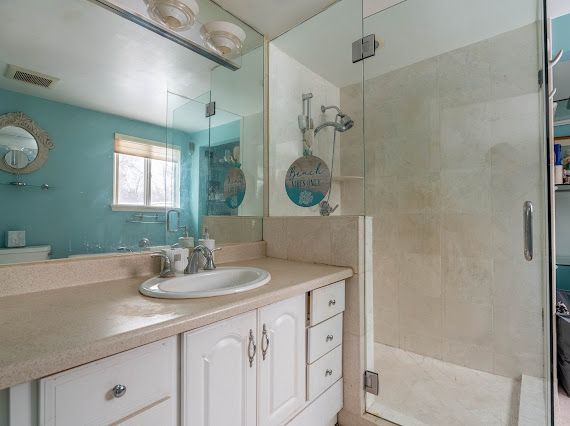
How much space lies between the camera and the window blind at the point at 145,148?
4.00 ft

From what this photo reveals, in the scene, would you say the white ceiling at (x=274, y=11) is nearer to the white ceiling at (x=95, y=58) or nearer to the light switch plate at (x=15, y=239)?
the white ceiling at (x=95, y=58)

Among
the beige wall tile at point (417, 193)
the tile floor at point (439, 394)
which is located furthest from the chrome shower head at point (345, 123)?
the tile floor at point (439, 394)

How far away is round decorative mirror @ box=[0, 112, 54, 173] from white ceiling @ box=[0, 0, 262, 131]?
11 cm

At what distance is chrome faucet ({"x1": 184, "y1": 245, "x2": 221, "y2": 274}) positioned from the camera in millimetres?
1255

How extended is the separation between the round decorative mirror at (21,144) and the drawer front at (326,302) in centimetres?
117

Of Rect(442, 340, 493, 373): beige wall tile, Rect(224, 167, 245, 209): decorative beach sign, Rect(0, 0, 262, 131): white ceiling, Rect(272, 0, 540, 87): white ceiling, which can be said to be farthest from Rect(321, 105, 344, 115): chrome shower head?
Rect(442, 340, 493, 373): beige wall tile

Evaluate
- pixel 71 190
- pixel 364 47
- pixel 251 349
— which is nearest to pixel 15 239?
pixel 71 190

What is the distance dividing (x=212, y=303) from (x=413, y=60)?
2.15 m

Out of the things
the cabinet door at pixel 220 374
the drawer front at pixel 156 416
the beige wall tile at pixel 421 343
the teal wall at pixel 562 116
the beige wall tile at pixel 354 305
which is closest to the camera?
the drawer front at pixel 156 416

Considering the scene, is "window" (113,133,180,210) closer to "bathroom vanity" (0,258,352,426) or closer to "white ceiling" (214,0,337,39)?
"bathroom vanity" (0,258,352,426)

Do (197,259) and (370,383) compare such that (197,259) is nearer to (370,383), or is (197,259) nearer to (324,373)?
(324,373)

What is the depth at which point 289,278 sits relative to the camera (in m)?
1.21

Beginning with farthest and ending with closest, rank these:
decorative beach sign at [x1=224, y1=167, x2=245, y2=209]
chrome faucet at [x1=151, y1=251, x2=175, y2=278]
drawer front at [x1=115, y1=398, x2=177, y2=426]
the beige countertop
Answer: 1. decorative beach sign at [x1=224, y1=167, x2=245, y2=209]
2. chrome faucet at [x1=151, y1=251, x2=175, y2=278]
3. drawer front at [x1=115, y1=398, x2=177, y2=426]
4. the beige countertop

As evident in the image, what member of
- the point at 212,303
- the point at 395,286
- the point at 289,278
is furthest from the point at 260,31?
the point at 395,286
